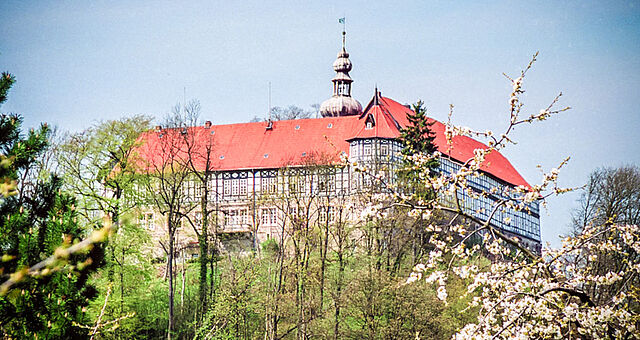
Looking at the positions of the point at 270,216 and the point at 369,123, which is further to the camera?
the point at 369,123

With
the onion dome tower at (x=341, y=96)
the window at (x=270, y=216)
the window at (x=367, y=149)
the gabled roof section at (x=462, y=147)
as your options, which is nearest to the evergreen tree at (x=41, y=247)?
the window at (x=270, y=216)

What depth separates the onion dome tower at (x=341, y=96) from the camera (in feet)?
203

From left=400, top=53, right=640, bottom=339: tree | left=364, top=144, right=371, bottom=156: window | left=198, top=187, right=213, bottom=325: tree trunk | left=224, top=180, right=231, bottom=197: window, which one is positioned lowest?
left=198, top=187, right=213, bottom=325: tree trunk

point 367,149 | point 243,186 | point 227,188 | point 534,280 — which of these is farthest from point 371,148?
point 534,280

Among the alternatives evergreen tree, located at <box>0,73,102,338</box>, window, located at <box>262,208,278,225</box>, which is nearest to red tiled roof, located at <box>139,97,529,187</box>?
window, located at <box>262,208,278,225</box>

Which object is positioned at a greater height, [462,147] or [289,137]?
[289,137]

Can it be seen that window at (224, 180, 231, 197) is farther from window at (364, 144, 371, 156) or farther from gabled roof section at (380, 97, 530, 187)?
gabled roof section at (380, 97, 530, 187)

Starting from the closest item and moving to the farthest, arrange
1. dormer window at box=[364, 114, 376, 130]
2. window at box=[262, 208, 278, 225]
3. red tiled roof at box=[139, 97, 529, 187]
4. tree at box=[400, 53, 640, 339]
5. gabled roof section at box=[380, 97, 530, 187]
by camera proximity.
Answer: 1. tree at box=[400, 53, 640, 339]
2. window at box=[262, 208, 278, 225]
3. dormer window at box=[364, 114, 376, 130]
4. red tiled roof at box=[139, 97, 529, 187]
5. gabled roof section at box=[380, 97, 530, 187]

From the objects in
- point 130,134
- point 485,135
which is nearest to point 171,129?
point 130,134

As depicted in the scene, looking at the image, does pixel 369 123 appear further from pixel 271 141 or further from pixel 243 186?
pixel 243 186

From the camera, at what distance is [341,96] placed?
6247 cm

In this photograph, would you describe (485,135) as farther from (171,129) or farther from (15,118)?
(171,129)

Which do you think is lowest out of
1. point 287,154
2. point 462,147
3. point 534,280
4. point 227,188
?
point 534,280

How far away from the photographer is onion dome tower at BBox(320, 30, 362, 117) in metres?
61.8
